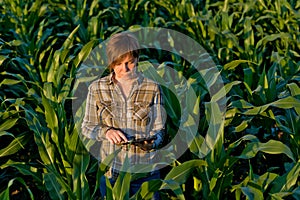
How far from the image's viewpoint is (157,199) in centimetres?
225

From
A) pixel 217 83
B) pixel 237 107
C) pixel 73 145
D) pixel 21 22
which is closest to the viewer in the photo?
pixel 73 145

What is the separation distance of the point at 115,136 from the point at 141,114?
0.12 metres

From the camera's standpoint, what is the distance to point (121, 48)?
76.4 inches

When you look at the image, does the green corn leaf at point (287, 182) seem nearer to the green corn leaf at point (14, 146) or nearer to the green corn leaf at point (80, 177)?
the green corn leaf at point (80, 177)

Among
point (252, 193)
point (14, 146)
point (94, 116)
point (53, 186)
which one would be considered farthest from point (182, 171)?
point (14, 146)

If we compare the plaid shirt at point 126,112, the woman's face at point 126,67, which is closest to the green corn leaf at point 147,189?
the plaid shirt at point 126,112

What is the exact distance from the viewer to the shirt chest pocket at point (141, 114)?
208 cm

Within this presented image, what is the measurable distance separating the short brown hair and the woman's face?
0.01m

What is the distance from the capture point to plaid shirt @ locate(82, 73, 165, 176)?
81.7 inches

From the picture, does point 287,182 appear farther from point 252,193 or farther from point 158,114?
point 158,114

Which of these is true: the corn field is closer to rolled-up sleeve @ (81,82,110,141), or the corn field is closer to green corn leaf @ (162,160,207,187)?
green corn leaf @ (162,160,207,187)

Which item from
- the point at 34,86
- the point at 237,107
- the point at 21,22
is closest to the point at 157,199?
the point at 237,107

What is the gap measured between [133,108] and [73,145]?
465mm

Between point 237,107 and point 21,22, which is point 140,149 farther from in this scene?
point 21,22
